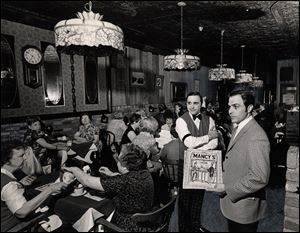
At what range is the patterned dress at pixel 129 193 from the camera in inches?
73.7

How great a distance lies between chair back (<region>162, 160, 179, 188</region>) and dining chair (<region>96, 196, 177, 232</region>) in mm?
705

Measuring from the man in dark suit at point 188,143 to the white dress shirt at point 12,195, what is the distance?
151 centimetres

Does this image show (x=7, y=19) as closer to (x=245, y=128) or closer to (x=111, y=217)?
(x=111, y=217)

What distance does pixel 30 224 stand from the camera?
204cm

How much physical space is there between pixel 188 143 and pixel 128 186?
88 cm

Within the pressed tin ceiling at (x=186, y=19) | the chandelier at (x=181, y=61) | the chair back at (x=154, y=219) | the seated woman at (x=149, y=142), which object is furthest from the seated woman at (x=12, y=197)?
the pressed tin ceiling at (x=186, y=19)

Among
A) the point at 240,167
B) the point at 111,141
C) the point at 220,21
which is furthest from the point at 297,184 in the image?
the point at 220,21

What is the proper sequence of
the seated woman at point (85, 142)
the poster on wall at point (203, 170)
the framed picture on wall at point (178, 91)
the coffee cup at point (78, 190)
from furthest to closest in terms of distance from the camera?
1. the framed picture on wall at point (178, 91)
2. the seated woman at point (85, 142)
3. the coffee cup at point (78, 190)
4. the poster on wall at point (203, 170)

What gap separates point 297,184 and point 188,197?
4.44ft

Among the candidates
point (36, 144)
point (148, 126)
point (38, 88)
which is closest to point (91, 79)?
point (38, 88)

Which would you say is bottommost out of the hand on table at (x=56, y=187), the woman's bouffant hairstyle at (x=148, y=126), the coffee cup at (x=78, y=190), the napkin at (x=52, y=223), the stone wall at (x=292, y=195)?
the napkin at (x=52, y=223)

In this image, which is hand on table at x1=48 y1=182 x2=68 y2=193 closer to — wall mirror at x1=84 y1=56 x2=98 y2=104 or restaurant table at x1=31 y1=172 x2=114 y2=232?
restaurant table at x1=31 y1=172 x2=114 y2=232

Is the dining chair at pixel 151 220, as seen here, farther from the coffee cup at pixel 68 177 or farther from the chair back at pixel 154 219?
the coffee cup at pixel 68 177

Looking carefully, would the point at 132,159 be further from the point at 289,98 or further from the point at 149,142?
the point at 289,98
